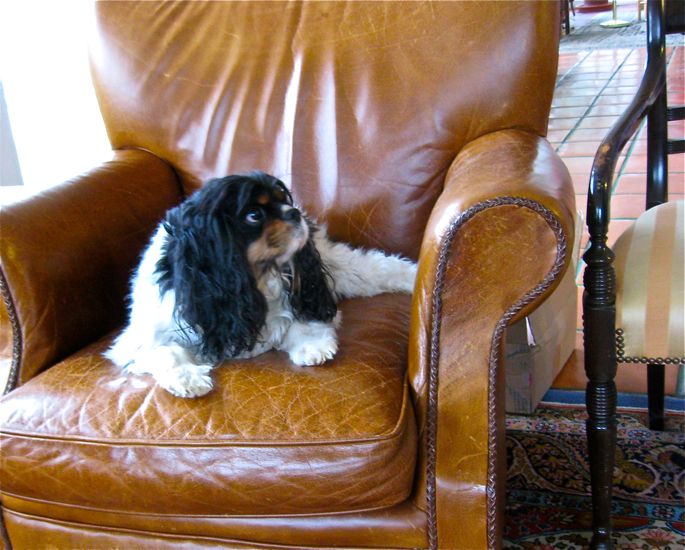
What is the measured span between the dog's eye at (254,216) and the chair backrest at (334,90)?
45 centimetres

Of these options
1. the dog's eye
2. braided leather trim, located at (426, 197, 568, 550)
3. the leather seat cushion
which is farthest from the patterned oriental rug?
the dog's eye

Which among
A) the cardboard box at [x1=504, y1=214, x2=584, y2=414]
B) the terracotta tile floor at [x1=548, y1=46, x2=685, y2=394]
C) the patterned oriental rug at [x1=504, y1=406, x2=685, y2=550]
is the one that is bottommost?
the patterned oriental rug at [x1=504, y1=406, x2=685, y2=550]

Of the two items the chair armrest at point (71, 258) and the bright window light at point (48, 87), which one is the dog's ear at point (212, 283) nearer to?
the chair armrest at point (71, 258)

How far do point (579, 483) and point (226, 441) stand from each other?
1.04 metres

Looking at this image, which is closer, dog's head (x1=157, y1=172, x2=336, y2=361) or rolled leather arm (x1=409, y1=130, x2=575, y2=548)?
rolled leather arm (x1=409, y1=130, x2=575, y2=548)

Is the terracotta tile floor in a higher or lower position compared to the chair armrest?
lower

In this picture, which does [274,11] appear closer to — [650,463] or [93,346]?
[93,346]

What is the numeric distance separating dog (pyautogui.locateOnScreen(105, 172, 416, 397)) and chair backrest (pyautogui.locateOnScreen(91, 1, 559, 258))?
1.06ft

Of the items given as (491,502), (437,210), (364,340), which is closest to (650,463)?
(491,502)

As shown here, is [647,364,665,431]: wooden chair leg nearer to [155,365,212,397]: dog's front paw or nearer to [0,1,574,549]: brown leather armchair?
[0,1,574,549]: brown leather armchair

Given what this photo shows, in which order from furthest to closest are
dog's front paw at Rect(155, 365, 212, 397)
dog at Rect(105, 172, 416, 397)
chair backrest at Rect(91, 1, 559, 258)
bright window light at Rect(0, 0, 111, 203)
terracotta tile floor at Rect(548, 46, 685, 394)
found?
bright window light at Rect(0, 0, 111, 203)
terracotta tile floor at Rect(548, 46, 685, 394)
chair backrest at Rect(91, 1, 559, 258)
dog at Rect(105, 172, 416, 397)
dog's front paw at Rect(155, 365, 212, 397)

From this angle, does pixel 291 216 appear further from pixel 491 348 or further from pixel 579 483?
pixel 579 483

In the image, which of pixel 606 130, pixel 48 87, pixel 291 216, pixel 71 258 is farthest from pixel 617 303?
pixel 606 130

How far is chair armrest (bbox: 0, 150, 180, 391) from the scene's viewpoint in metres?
1.59
